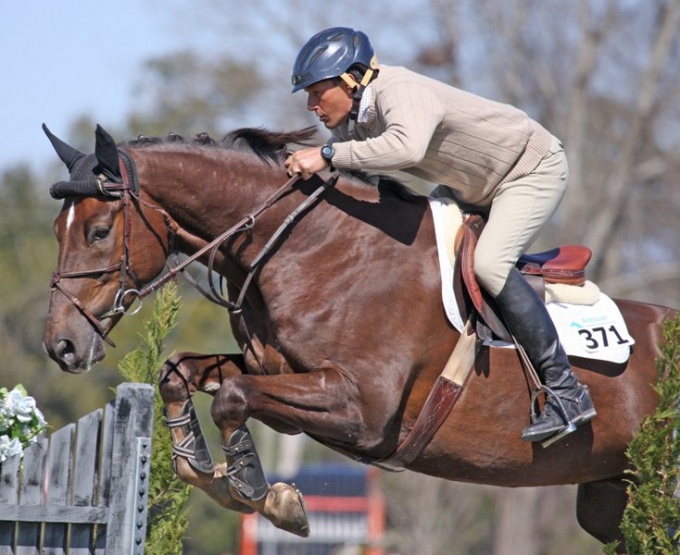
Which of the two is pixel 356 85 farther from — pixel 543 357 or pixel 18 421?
pixel 18 421

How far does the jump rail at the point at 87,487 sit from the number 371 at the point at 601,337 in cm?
226

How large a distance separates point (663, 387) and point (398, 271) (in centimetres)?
138

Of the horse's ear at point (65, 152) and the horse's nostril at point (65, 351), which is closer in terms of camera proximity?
the horse's nostril at point (65, 351)

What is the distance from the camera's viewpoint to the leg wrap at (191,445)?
17.1ft

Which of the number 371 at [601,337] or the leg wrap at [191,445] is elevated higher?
the number 371 at [601,337]

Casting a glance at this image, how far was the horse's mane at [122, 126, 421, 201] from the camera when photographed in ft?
17.6

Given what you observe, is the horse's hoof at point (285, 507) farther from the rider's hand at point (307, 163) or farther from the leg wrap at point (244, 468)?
the rider's hand at point (307, 163)

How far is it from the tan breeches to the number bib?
18.1 inches

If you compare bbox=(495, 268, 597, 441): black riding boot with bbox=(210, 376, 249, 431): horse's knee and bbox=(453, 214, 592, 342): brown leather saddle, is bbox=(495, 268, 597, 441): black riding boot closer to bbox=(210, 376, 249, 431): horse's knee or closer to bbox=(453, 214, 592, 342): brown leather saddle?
bbox=(453, 214, 592, 342): brown leather saddle

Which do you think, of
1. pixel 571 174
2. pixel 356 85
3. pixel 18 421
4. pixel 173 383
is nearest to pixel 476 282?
pixel 356 85

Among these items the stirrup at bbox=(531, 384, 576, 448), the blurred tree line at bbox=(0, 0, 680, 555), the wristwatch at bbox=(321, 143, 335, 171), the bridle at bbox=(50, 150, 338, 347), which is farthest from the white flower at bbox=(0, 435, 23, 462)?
the blurred tree line at bbox=(0, 0, 680, 555)

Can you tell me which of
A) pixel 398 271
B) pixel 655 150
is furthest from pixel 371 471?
pixel 398 271

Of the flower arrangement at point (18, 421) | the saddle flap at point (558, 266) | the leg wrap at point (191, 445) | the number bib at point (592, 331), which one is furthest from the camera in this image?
the saddle flap at point (558, 266)

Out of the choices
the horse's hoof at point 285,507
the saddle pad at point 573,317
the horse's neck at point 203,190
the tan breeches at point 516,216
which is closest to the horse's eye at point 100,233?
the horse's neck at point 203,190
